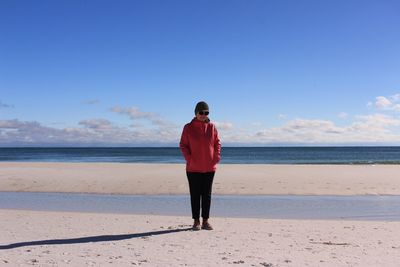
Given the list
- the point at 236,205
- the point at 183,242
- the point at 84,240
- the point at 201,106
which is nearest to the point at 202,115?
the point at 201,106

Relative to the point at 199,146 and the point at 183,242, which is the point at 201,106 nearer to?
the point at 199,146

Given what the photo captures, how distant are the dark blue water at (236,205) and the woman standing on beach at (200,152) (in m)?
2.94

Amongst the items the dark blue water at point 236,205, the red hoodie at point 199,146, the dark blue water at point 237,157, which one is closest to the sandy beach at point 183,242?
the red hoodie at point 199,146

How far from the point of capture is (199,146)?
7473 millimetres

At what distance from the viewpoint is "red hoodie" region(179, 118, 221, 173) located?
24.5 feet

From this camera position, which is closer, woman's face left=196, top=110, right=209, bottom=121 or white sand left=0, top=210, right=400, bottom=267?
white sand left=0, top=210, right=400, bottom=267

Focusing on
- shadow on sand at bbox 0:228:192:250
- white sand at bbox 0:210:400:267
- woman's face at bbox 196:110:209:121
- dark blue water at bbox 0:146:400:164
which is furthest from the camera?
dark blue water at bbox 0:146:400:164

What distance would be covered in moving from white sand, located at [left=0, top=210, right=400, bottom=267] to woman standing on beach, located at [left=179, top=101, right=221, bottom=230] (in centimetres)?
70

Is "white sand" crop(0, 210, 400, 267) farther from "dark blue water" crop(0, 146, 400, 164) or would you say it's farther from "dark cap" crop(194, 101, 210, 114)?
"dark blue water" crop(0, 146, 400, 164)

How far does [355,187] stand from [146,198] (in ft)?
26.2

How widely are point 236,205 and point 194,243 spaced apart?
617 centimetres

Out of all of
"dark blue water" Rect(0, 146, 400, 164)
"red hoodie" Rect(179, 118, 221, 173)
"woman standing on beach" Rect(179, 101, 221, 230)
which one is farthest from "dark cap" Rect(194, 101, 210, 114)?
"dark blue water" Rect(0, 146, 400, 164)

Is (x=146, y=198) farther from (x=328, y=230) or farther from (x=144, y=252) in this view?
(x=144, y=252)

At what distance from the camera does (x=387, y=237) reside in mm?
7133
